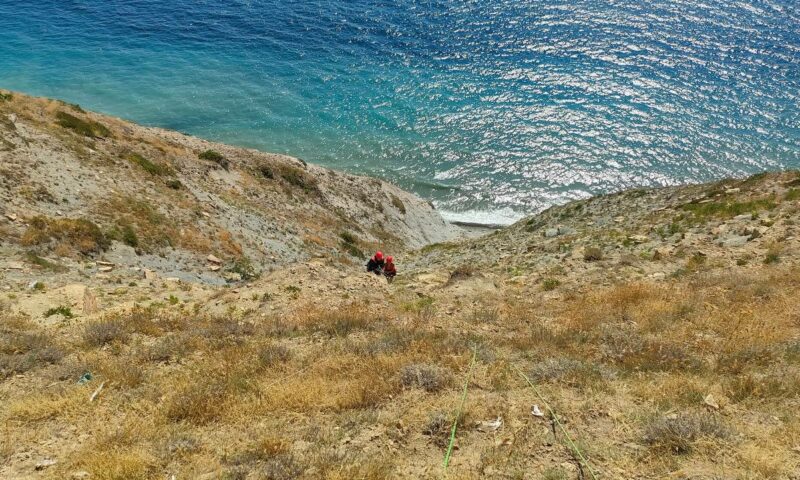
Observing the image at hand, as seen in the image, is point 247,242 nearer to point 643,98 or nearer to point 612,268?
point 612,268

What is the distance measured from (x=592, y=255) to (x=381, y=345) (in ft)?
41.2

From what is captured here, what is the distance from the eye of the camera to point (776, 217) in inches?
793

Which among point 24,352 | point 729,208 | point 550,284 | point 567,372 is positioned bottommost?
point 24,352

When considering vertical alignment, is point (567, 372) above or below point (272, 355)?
above

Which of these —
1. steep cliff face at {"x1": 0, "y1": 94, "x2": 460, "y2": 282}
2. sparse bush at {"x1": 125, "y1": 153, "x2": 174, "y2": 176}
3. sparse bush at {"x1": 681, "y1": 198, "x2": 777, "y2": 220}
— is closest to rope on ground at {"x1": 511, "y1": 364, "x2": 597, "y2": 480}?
steep cliff face at {"x1": 0, "y1": 94, "x2": 460, "y2": 282}

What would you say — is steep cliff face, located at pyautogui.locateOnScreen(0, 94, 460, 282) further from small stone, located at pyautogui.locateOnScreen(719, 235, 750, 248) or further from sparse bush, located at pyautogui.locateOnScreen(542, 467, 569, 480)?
small stone, located at pyautogui.locateOnScreen(719, 235, 750, 248)

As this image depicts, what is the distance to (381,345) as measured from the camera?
39.3 ft

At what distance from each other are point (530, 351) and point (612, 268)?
9.28 metres

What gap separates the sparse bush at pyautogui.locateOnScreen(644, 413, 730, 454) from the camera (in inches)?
303

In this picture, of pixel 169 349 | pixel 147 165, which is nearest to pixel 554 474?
pixel 169 349

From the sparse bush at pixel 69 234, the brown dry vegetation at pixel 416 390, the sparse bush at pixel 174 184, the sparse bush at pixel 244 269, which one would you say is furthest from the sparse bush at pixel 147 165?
the brown dry vegetation at pixel 416 390

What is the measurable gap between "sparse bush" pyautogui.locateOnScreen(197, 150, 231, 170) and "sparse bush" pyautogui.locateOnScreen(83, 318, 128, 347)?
78.9 feet

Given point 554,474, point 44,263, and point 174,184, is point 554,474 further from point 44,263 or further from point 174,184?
point 174,184

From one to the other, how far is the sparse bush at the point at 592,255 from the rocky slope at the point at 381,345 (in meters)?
0.23
